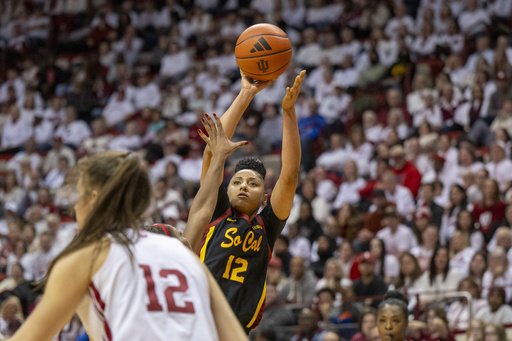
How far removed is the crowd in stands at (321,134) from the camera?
9539 millimetres

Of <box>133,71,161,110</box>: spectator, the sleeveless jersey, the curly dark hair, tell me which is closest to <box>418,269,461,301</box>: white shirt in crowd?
the curly dark hair

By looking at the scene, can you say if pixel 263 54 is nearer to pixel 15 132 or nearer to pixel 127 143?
pixel 127 143

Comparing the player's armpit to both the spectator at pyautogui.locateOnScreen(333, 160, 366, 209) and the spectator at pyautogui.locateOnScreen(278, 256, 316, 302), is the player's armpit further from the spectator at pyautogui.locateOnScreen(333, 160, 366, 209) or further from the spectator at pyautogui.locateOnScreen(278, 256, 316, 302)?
the spectator at pyautogui.locateOnScreen(333, 160, 366, 209)

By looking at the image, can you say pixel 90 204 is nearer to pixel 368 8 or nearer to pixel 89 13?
pixel 368 8

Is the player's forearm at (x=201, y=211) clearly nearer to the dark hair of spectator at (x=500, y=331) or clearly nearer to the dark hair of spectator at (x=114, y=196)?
the dark hair of spectator at (x=114, y=196)

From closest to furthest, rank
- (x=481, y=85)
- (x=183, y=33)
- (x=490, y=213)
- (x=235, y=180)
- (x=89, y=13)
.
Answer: (x=235, y=180) → (x=490, y=213) → (x=481, y=85) → (x=183, y=33) → (x=89, y=13)

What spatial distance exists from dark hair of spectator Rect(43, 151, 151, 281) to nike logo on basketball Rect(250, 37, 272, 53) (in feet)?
9.13

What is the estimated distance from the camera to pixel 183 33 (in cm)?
1839

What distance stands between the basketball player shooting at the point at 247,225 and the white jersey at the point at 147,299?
191cm

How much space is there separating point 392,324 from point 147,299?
11.4 ft

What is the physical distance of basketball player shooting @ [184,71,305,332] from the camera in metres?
4.48

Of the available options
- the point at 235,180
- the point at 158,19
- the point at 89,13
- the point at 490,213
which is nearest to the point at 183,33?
the point at 158,19

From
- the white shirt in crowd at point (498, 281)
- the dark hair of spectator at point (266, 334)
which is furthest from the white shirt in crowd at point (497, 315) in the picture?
the dark hair of spectator at point (266, 334)

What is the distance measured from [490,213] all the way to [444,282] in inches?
56.8
